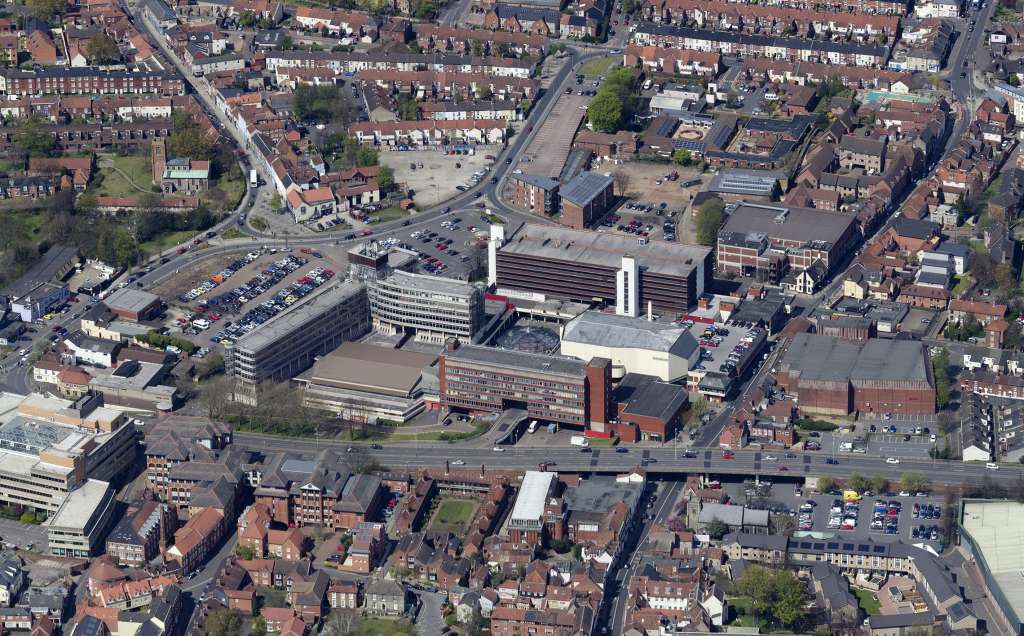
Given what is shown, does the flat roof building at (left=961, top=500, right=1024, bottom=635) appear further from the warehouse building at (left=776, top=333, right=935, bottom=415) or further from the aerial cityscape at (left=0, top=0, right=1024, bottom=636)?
the warehouse building at (left=776, top=333, right=935, bottom=415)

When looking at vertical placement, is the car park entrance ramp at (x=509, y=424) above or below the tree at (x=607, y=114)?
below

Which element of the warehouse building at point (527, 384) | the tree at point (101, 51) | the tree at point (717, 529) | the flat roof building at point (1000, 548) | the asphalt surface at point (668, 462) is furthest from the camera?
the tree at point (101, 51)

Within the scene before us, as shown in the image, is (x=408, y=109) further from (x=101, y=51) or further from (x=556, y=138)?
(x=101, y=51)

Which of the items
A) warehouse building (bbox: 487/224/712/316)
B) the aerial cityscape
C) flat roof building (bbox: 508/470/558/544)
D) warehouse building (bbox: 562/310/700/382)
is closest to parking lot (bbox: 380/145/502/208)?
the aerial cityscape

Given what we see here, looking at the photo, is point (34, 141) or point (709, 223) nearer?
point (709, 223)

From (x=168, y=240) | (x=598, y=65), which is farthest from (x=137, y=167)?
(x=598, y=65)

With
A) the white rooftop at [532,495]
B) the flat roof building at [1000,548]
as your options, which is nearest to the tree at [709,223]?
the white rooftop at [532,495]

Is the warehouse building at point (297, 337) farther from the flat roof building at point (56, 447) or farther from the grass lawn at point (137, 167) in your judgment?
the grass lawn at point (137, 167)
